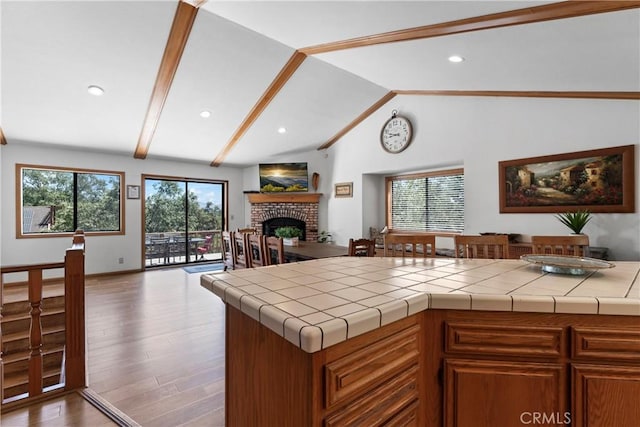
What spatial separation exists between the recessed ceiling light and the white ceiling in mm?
65

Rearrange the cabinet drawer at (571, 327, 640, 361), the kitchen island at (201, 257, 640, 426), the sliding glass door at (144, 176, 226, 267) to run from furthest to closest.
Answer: the sliding glass door at (144, 176, 226, 267), the cabinet drawer at (571, 327, 640, 361), the kitchen island at (201, 257, 640, 426)

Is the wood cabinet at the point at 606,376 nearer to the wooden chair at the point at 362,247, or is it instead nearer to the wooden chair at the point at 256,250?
the wooden chair at the point at 362,247

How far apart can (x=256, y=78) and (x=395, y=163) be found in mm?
2643

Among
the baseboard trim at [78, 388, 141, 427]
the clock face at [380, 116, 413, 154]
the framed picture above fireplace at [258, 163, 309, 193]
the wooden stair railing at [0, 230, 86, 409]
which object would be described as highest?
the clock face at [380, 116, 413, 154]

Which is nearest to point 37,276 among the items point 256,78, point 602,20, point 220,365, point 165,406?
point 165,406

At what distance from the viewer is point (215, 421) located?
1.71 meters

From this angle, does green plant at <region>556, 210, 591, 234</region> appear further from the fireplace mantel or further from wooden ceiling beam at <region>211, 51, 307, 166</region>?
the fireplace mantel

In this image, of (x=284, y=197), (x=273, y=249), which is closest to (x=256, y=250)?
(x=273, y=249)

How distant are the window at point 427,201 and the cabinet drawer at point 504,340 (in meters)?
3.83

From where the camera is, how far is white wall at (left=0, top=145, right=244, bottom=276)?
187 inches

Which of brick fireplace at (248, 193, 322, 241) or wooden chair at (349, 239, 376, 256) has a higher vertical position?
brick fireplace at (248, 193, 322, 241)

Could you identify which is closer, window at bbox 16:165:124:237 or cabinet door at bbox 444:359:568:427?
cabinet door at bbox 444:359:568:427

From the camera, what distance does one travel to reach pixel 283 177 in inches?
260

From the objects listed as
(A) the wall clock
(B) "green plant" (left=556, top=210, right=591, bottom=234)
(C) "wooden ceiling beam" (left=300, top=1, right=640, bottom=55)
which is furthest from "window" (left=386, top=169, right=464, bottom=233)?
(C) "wooden ceiling beam" (left=300, top=1, right=640, bottom=55)
